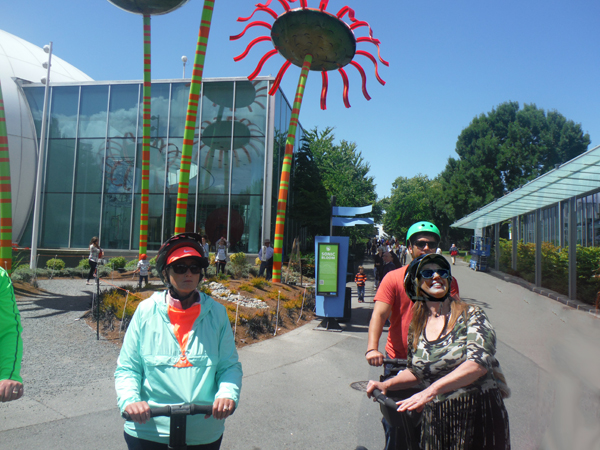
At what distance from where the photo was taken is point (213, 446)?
222 cm

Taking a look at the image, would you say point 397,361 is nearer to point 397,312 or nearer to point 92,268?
point 397,312

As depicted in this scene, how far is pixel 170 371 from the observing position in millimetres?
2170

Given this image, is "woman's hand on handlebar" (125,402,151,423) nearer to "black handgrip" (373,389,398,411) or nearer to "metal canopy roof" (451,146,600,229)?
"black handgrip" (373,389,398,411)

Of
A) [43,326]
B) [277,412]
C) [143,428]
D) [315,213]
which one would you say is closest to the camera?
[143,428]

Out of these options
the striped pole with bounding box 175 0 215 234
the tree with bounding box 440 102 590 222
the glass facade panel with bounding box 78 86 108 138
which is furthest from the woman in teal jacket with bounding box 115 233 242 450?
the tree with bounding box 440 102 590 222

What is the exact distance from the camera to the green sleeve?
7.32ft

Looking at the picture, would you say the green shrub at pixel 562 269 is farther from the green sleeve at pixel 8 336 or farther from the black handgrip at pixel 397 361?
the green sleeve at pixel 8 336

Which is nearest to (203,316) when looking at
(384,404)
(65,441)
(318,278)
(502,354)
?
(384,404)

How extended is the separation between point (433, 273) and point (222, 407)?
1.26 m

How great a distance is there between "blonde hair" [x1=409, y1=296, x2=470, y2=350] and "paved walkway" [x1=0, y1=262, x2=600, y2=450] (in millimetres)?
267

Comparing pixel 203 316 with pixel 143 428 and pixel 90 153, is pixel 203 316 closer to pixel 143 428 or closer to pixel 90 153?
pixel 143 428

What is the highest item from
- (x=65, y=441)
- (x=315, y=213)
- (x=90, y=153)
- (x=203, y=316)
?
(x=90, y=153)

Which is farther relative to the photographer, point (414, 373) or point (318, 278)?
point (318, 278)

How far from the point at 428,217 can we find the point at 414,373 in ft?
170
